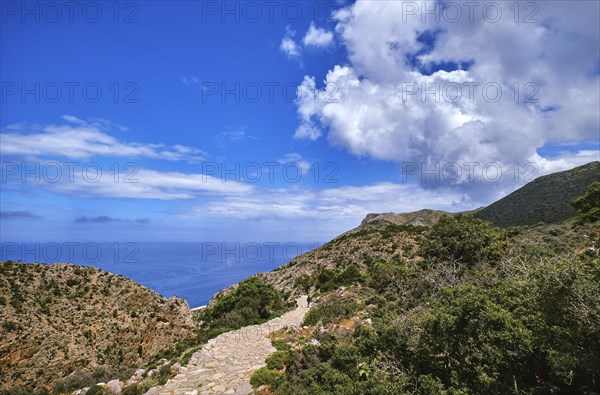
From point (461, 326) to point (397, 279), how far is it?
11.5 metres

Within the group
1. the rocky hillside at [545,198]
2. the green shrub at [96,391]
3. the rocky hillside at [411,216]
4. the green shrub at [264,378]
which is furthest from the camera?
the rocky hillside at [411,216]

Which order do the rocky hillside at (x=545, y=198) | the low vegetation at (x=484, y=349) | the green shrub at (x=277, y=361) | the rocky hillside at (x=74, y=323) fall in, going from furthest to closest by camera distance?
the rocky hillside at (x=545, y=198), the rocky hillside at (x=74, y=323), the green shrub at (x=277, y=361), the low vegetation at (x=484, y=349)

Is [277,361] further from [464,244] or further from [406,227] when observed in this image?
[406,227]

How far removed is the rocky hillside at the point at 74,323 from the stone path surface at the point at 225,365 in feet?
15.9

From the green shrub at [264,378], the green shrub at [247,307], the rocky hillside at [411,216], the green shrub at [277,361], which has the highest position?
the rocky hillside at [411,216]

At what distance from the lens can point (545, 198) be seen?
66.7 m

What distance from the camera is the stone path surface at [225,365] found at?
9320 mm

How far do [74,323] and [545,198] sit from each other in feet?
272

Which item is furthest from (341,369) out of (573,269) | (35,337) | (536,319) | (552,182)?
(552,182)

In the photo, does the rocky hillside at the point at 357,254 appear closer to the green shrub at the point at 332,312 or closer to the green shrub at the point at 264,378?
the green shrub at the point at 332,312

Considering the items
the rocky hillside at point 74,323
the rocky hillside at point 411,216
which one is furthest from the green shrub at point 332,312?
the rocky hillside at point 411,216

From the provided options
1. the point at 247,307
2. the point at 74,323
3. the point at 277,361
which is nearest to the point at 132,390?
the point at 277,361

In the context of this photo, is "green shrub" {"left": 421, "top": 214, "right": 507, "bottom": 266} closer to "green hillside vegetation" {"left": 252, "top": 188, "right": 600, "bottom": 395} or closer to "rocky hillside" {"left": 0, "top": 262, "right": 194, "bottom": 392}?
"green hillside vegetation" {"left": 252, "top": 188, "right": 600, "bottom": 395}

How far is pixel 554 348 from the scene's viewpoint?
5684 millimetres
